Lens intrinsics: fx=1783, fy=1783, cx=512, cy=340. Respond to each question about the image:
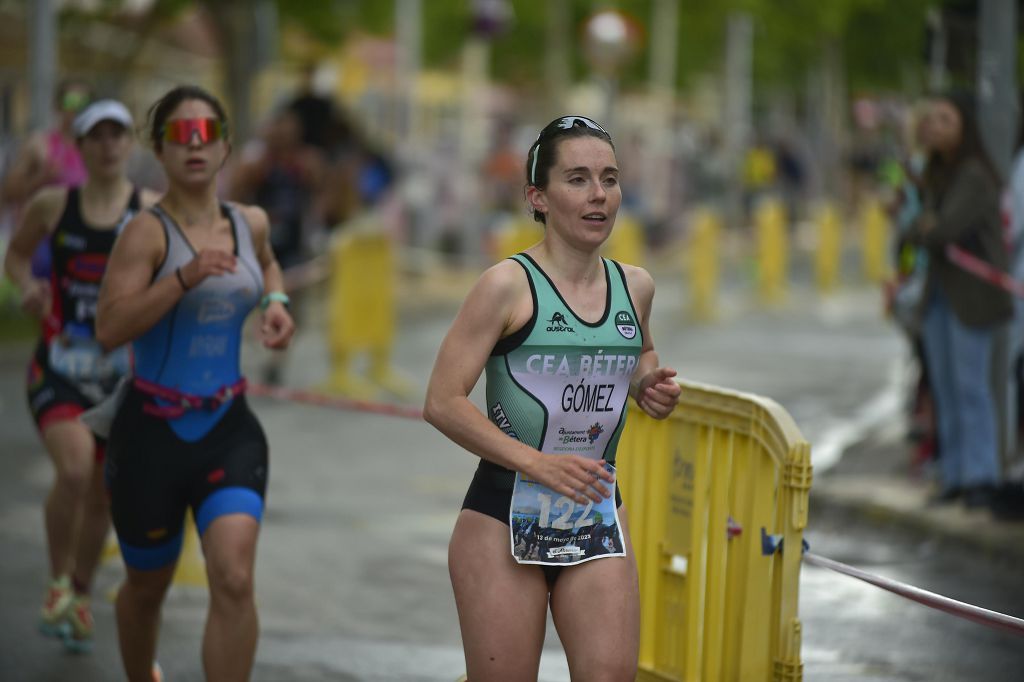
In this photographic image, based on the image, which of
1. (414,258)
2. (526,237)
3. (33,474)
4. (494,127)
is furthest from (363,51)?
(33,474)

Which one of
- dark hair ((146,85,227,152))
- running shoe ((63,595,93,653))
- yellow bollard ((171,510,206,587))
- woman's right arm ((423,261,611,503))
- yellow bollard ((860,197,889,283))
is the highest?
yellow bollard ((860,197,889,283))

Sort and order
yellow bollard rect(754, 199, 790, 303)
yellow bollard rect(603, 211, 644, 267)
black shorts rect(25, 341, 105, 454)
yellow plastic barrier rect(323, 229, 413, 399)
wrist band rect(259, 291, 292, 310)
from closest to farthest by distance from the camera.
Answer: wrist band rect(259, 291, 292, 310) → black shorts rect(25, 341, 105, 454) → yellow plastic barrier rect(323, 229, 413, 399) → yellow bollard rect(603, 211, 644, 267) → yellow bollard rect(754, 199, 790, 303)

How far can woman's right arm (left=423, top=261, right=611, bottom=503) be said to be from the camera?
4125mm

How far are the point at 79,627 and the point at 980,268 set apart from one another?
5.06 meters

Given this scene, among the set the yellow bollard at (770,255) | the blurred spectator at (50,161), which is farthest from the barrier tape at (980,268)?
the yellow bollard at (770,255)

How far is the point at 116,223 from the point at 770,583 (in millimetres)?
3091

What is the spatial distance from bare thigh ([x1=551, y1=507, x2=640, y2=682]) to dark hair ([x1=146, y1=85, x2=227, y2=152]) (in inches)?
80.9

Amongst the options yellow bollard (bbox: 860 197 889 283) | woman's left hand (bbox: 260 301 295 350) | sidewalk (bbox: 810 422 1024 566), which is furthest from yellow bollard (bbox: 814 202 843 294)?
woman's left hand (bbox: 260 301 295 350)

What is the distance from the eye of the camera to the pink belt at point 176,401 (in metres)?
5.34

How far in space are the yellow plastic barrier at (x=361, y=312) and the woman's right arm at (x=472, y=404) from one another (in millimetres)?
10212

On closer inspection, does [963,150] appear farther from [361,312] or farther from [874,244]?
[874,244]

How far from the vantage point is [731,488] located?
5262 mm

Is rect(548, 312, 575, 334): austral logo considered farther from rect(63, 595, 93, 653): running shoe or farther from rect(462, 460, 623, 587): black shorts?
rect(63, 595, 93, 653): running shoe

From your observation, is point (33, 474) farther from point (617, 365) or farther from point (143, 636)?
point (617, 365)
